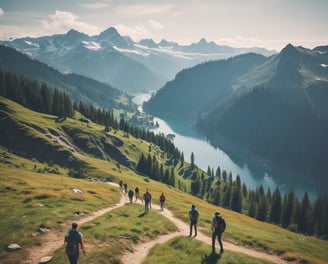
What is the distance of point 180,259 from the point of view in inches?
1145

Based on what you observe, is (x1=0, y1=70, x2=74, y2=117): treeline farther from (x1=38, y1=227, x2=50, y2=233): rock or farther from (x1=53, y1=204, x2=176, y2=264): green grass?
(x1=38, y1=227, x2=50, y2=233): rock

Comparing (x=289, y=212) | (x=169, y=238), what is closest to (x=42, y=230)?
(x=169, y=238)

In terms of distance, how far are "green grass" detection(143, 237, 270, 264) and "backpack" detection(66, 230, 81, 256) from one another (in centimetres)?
700

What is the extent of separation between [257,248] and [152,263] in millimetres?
14355

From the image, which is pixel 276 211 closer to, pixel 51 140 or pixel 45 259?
pixel 51 140

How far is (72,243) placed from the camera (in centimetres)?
2489

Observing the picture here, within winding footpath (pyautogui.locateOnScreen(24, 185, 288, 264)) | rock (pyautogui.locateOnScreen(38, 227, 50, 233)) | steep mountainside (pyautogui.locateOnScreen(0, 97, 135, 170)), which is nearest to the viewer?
winding footpath (pyautogui.locateOnScreen(24, 185, 288, 264))

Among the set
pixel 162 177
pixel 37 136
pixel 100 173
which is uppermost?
pixel 37 136

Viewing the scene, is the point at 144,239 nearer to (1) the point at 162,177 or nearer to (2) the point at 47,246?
(2) the point at 47,246

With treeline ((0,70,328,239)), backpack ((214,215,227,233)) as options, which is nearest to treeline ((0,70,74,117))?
treeline ((0,70,328,239))

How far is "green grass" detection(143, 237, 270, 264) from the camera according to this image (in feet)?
94.0

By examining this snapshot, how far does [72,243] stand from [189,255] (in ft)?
37.6

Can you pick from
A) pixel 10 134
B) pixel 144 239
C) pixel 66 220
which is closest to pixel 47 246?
pixel 66 220

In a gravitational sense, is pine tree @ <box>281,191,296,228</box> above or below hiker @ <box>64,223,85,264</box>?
below
